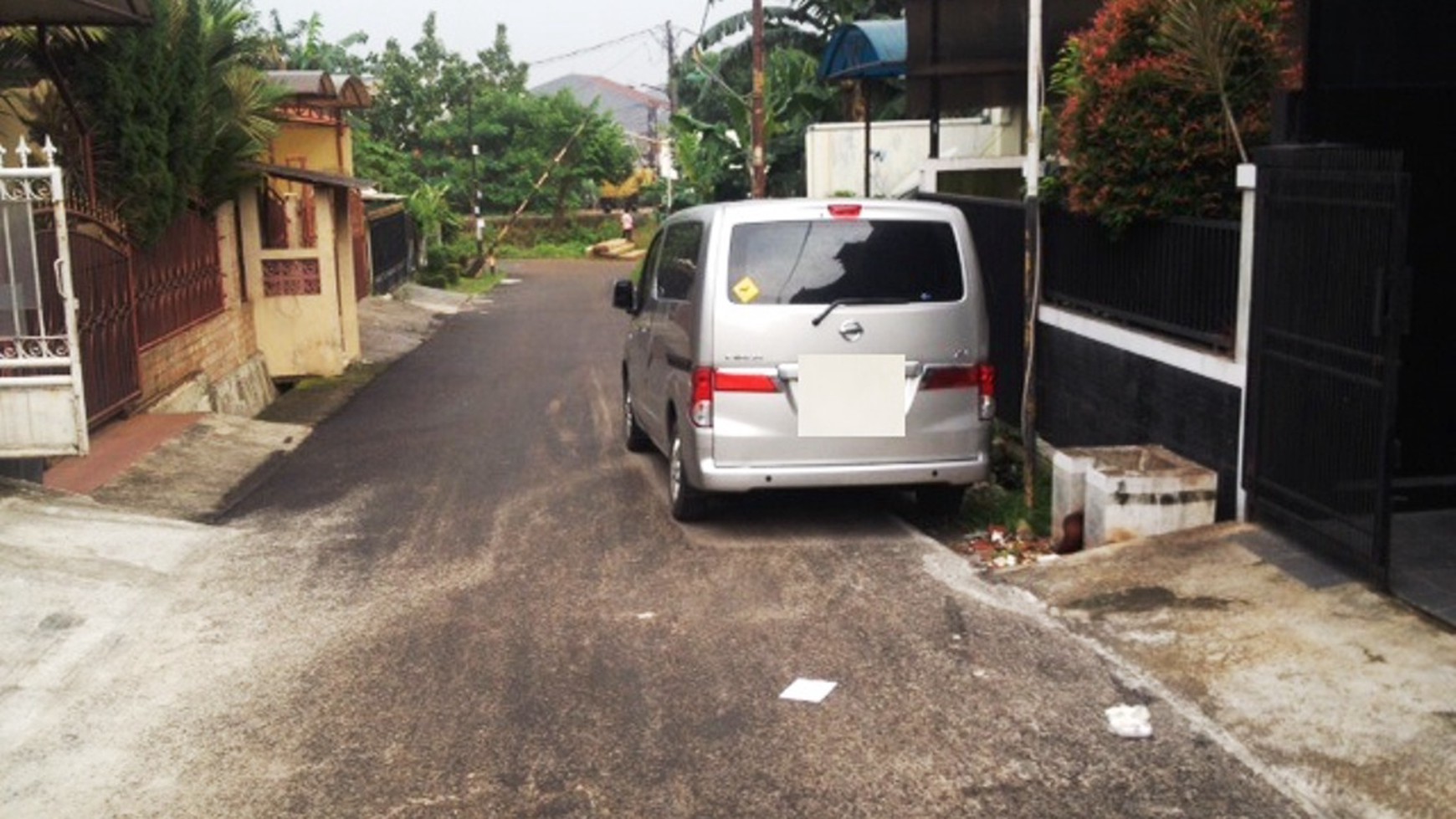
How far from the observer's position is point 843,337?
8578 millimetres

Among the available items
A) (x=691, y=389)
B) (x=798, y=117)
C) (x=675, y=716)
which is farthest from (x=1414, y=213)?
(x=798, y=117)

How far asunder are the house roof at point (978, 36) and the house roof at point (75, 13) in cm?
764

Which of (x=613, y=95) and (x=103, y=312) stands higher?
(x=613, y=95)

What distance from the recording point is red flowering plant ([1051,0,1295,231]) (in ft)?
28.3

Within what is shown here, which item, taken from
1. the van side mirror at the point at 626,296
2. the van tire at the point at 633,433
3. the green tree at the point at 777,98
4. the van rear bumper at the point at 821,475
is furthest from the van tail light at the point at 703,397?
the green tree at the point at 777,98

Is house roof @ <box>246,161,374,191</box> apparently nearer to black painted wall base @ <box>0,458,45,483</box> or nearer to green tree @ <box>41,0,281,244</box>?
green tree @ <box>41,0,281,244</box>

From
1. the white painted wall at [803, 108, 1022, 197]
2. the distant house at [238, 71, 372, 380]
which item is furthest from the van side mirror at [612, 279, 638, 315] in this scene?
the white painted wall at [803, 108, 1022, 197]

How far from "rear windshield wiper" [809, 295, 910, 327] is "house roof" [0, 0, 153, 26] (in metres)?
6.10

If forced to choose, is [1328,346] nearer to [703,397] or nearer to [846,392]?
[846,392]

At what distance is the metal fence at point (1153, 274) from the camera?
816 cm

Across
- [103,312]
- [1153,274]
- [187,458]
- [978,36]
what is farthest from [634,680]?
[978,36]

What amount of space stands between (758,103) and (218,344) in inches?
432

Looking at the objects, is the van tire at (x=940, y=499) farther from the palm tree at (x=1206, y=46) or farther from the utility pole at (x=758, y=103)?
the utility pole at (x=758, y=103)

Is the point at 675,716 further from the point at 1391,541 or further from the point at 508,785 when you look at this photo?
the point at 1391,541
